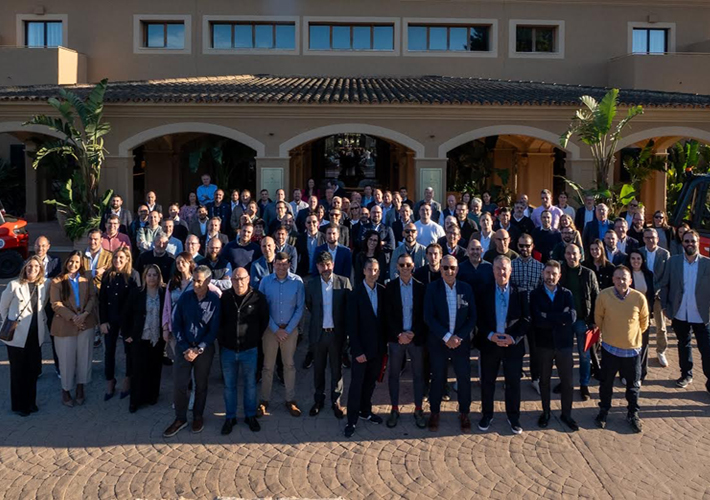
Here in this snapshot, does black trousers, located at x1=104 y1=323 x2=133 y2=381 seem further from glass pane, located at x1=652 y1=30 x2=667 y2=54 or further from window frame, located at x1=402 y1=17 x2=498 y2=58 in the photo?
glass pane, located at x1=652 y1=30 x2=667 y2=54

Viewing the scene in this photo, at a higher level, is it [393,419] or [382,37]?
[382,37]

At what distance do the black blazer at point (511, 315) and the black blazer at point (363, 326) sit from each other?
1.10 metres

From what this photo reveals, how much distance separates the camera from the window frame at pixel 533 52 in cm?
2341

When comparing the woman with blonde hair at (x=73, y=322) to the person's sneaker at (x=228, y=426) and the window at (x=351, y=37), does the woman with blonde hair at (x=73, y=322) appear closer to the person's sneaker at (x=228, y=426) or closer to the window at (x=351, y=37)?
the person's sneaker at (x=228, y=426)

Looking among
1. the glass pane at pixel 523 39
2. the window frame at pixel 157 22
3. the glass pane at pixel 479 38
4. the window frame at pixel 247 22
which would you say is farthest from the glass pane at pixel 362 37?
the window frame at pixel 157 22

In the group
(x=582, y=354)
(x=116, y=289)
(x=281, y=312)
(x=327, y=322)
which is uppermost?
(x=116, y=289)

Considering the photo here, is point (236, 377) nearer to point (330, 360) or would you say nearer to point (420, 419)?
point (330, 360)

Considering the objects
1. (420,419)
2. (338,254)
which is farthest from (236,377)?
(338,254)

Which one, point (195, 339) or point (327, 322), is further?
point (327, 322)

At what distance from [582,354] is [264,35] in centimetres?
1886

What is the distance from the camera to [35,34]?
23312 millimetres

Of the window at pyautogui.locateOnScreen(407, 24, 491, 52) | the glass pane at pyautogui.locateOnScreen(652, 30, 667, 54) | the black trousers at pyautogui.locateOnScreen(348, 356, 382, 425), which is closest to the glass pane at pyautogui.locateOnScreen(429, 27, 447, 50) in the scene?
the window at pyautogui.locateOnScreen(407, 24, 491, 52)

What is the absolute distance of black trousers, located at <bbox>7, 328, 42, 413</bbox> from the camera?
7277mm

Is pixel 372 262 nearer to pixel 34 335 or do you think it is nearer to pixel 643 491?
pixel 643 491
